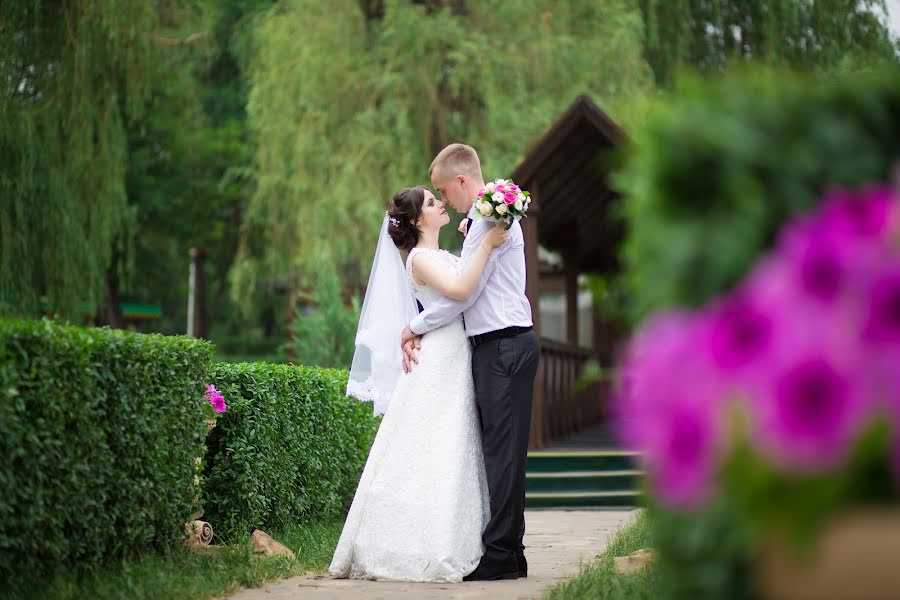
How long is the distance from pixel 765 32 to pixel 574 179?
4.26m

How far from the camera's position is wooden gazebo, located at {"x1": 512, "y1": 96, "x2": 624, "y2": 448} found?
37.1ft

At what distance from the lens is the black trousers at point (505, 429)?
5309mm

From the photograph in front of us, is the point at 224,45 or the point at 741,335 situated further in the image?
the point at 224,45

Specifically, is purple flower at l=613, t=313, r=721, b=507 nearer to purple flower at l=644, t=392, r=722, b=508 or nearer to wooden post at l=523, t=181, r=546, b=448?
purple flower at l=644, t=392, r=722, b=508

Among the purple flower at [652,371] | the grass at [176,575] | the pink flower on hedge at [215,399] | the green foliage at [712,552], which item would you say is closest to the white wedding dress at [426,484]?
the grass at [176,575]

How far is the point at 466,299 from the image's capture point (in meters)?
5.48

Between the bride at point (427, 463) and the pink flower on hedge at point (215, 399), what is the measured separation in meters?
1.04

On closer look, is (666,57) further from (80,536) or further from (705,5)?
(80,536)

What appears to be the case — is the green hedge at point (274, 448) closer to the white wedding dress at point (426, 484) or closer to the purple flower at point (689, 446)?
the white wedding dress at point (426, 484)

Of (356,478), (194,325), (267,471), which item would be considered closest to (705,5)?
(356,478)

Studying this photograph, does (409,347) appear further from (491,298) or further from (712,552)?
(712,552)

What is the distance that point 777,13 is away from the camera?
15.1 metres

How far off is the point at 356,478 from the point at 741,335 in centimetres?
713

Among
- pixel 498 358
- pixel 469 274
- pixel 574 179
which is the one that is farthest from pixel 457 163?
pixel 574 179
